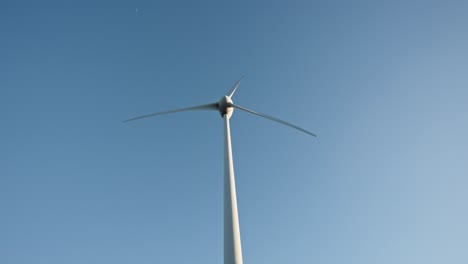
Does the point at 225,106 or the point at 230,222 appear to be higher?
the point at 225,106

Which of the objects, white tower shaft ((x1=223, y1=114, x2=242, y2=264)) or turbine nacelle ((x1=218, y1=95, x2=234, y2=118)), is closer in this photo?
white tower shaft ((x1=223, y1=114, x2=242, y2=264))

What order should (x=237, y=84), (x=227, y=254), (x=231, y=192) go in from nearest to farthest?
(x=227, y=254), (x=231, y=192), (x=237, y=84)

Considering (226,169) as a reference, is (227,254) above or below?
below

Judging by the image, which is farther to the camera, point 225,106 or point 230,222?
point 225,106

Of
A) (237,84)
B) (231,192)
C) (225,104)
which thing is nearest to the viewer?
(231,192)

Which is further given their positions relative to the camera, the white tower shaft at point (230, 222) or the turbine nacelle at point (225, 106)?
the turbine nacelle at point (225, 106)

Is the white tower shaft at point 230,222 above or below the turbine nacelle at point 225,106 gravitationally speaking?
below

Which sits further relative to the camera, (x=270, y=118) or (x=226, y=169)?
(x=270, y=118)

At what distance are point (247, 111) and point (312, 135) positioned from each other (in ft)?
22.7

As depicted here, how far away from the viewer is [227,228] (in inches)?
882

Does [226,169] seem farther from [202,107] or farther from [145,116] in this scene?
[145,116]

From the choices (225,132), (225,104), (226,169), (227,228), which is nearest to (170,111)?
(225,104)

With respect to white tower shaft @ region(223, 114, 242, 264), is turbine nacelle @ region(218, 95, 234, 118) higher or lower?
higher

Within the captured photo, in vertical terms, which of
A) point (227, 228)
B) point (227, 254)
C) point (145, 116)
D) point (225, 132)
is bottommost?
point (227, 254)
